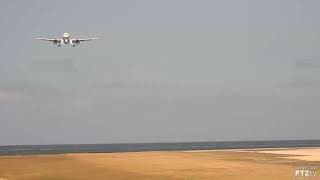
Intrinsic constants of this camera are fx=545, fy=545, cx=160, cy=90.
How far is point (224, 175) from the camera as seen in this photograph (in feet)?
317

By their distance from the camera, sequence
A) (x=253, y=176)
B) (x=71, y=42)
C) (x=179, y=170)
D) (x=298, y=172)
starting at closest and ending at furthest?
(x=253, y=176), (x=298, y=172), (x=179, y=170), (x=71, y=42)

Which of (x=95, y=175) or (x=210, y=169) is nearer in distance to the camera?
(x=95, y=175)

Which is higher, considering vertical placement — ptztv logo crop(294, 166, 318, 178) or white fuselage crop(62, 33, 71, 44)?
white fuselage crop(62, 33, 71, 44)

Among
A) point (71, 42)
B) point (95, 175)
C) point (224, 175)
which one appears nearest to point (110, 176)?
point (95, 175)

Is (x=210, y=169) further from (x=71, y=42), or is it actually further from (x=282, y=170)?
(x=71, y=42)

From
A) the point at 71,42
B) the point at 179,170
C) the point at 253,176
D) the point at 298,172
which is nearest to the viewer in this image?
the point at 253,176

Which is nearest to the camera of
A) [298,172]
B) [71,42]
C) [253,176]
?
[253,176]

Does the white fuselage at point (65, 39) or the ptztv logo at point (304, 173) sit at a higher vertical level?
the white fuselage at point (65, 39)

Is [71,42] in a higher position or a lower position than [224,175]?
higher

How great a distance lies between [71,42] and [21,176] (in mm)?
30910

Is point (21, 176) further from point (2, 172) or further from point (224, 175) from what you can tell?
point (224, 175)

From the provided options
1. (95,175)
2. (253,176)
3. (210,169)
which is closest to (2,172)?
(95,175)

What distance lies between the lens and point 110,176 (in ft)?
316

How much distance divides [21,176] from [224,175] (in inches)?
1430
